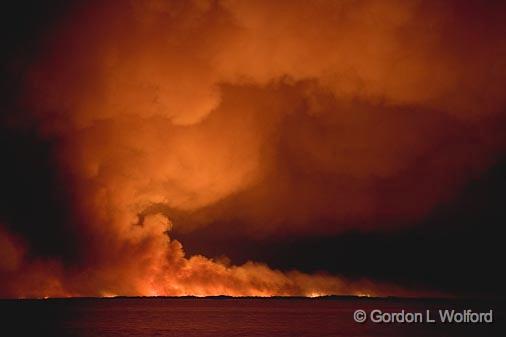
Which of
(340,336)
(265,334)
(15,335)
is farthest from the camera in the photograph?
(265,334)

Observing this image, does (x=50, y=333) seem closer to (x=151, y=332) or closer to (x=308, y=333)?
(x=151, y=332)

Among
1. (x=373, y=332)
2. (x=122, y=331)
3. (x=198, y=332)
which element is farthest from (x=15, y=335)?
(x=373, y=332)

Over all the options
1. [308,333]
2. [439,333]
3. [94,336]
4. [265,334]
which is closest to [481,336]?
[439,333]

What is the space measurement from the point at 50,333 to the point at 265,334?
26.2 meters

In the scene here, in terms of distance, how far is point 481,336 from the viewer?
70.6 meters

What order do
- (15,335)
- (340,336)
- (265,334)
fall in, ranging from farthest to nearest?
1. (265,334)
2. (340,336)
3. (15,335)

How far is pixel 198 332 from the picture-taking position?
7612cm

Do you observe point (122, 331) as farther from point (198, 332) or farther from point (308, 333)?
point (308, 333)

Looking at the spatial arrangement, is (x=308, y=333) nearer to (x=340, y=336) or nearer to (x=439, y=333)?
(x=340, y=336)

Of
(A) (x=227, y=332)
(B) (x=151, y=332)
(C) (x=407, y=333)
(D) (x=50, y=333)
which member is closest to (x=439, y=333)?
(C) (x=407, y=333)

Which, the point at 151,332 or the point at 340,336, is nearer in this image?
the point at 340,336

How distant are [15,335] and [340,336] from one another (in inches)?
1455

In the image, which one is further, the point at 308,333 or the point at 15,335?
the point at 308,333

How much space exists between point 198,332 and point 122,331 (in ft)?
34.3
